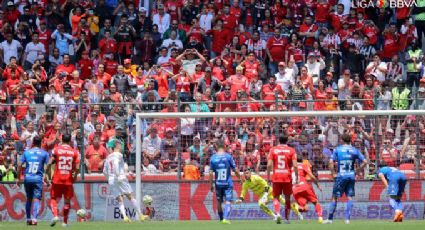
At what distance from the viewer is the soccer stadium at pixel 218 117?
94.6 ft

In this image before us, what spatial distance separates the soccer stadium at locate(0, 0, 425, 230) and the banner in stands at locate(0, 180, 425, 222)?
34 millimetres

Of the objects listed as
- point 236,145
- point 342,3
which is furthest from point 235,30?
point 236,145

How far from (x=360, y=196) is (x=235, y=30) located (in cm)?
794

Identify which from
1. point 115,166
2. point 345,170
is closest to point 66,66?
point 115,166

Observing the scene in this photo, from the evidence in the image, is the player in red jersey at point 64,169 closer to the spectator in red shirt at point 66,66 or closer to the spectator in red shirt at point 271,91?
the spectator in red shirt at point 271,91

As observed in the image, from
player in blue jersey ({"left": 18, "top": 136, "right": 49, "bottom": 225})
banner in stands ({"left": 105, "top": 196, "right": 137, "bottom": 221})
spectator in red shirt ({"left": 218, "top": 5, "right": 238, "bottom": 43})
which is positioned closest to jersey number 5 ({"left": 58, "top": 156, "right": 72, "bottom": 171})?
player in blue jersey ({"left": 18, "top": 136, "right": 49, "bottom": 225})

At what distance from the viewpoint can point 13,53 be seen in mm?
37062

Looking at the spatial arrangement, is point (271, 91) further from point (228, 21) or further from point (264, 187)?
point (228, 21)

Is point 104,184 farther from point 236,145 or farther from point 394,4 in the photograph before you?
point 394,4

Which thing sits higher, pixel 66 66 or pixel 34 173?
pixel 66 66

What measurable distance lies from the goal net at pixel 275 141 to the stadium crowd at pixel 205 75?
0.11 feet

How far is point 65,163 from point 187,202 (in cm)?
499

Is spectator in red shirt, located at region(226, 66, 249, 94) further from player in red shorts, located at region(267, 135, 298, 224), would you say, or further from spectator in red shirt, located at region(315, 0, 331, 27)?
player in red shorts, located at region(267, 135, 298, 224)

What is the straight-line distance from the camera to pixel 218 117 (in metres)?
31.8
